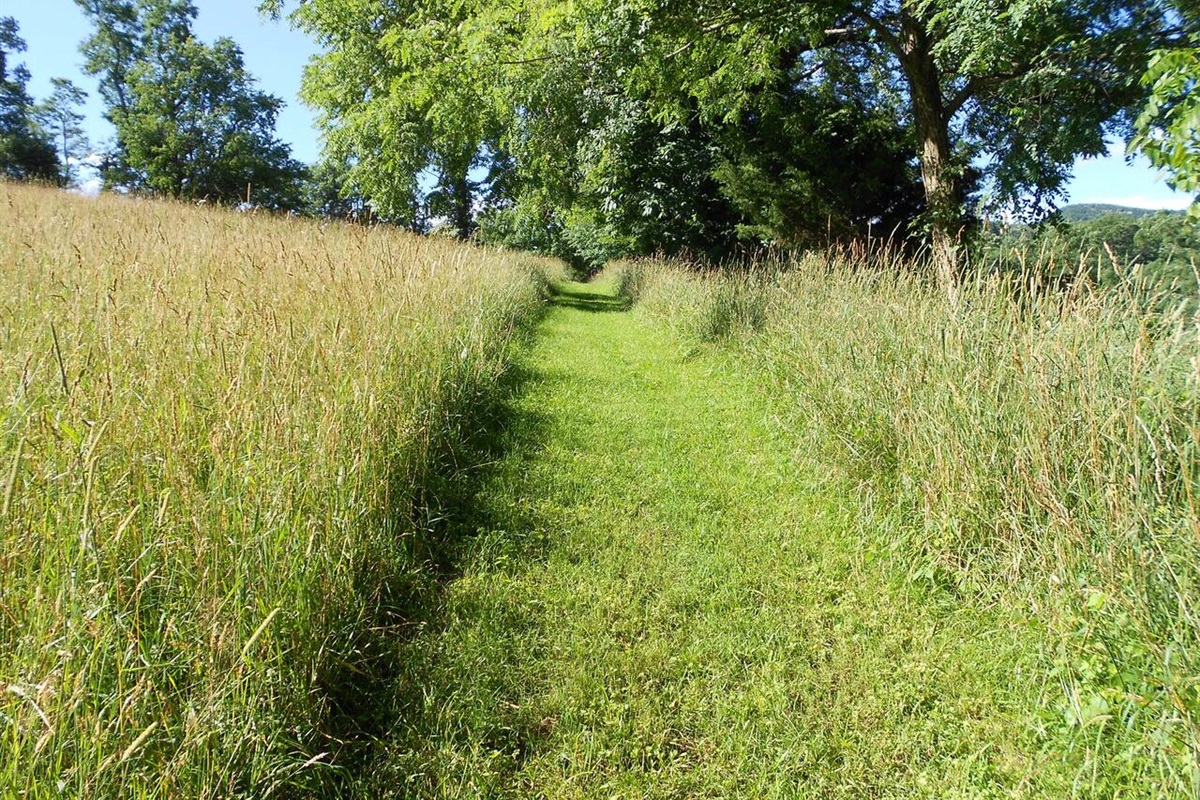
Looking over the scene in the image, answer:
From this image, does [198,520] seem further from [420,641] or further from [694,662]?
[694,662]

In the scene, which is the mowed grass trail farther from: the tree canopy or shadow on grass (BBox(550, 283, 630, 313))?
shadow on grass (BBox(550, 283, 630, 313))

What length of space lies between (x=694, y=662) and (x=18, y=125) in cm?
4886

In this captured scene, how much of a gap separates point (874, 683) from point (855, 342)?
9.34ft

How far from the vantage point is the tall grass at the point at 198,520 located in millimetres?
1400

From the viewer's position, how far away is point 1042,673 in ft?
7.29

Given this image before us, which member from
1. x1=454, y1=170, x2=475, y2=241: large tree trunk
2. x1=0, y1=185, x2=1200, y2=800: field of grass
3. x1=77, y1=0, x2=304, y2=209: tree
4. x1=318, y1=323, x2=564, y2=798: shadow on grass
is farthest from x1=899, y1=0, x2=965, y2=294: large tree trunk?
x1=77, y1=0, x2=304, y2=209: tree

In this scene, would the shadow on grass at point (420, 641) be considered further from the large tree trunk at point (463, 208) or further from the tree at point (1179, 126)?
the large tree trunk at point (463, 208)

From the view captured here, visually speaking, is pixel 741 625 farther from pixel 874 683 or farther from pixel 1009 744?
pixel 1009 744

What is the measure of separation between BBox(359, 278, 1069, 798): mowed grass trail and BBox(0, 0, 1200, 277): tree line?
3133 millimetres

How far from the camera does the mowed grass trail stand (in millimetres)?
1945

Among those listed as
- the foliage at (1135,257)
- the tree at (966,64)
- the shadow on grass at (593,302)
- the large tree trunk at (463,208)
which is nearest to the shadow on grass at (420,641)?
the foliage at (1135,257)

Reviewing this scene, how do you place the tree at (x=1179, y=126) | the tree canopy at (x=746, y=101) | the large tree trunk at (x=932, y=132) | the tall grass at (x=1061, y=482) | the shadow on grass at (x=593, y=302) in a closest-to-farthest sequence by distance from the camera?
the tall grass at (x=1061, y=482), the tree at (x=1179, y=126), the tree canopy at (x=746, y=101), the large tree trunk at (x=932, y=132), the shadow on grass at (x=593, y=302)

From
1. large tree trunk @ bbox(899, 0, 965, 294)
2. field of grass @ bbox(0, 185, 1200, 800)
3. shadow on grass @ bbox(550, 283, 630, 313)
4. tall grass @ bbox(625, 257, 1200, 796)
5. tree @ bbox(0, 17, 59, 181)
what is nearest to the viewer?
field of grass @ bbox(0, 185, 1200, 800)

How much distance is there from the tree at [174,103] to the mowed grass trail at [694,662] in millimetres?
37112
